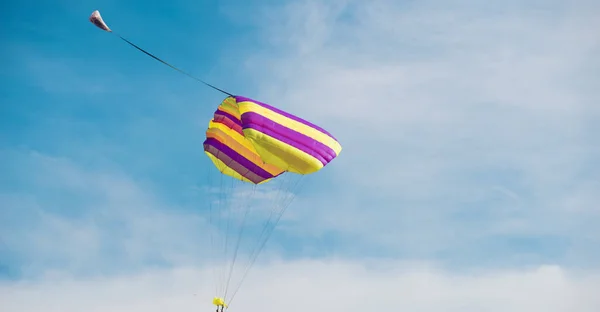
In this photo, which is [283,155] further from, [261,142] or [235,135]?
[235,135]

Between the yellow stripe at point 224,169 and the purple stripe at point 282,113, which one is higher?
the purple stripe at point 282,113

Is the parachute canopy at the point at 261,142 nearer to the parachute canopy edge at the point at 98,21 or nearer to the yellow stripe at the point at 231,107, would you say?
the yellow stripe at the point at 231,107

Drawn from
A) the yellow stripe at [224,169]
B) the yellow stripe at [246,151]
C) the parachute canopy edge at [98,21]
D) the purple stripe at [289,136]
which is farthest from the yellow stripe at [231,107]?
the parachute canopy edge at [98,21]

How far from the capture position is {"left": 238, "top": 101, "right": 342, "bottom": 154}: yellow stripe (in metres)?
27.0

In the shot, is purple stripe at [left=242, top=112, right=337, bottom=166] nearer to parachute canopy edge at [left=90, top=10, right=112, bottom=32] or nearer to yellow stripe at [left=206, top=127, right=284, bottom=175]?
yellow stripe at [left=206, top=127, right=284, bottom=175]

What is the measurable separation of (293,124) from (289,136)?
67 cm

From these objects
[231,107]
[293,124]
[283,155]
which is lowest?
[283,155]

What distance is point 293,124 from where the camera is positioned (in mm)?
27969

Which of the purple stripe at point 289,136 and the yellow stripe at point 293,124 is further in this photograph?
the yellow stripe at point 293,124

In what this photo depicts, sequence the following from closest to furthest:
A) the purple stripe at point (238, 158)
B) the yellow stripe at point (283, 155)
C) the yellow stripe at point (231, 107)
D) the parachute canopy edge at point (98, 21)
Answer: the parachute canopy edge at point (98, 21)
the yellow stripe at point (283, 155)
the yellow stripe at point (231, 107)
the purple stripe at point (238, 158)

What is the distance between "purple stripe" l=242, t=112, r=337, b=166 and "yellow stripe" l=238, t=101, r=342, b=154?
163mm

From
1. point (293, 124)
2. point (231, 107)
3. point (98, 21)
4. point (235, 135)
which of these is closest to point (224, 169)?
point (235, 135)

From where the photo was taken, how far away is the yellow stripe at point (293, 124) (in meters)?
27.0

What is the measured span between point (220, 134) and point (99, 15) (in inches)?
362
